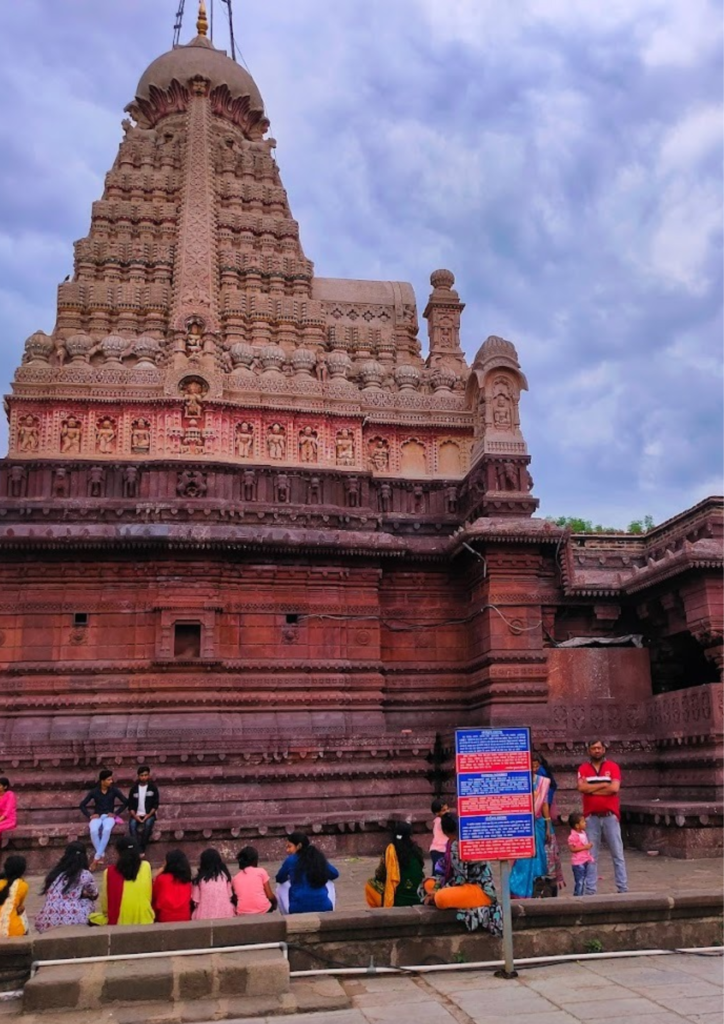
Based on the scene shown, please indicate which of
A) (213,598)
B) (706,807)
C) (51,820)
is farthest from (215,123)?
(706,807)

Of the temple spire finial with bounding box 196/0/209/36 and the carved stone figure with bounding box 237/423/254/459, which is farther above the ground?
the temple spire finial with bounding box 196/0/209/36

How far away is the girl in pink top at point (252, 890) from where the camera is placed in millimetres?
8445

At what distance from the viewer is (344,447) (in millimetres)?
20688

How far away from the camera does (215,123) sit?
2548 cm

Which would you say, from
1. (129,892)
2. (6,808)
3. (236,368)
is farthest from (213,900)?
(236,368)

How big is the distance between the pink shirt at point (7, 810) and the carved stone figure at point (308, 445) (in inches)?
392

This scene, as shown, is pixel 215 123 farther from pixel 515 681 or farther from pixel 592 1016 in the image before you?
pixel 592 1016

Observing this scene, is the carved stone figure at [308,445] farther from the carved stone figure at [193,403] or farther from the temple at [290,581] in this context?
the carved stone figure at [193,403]

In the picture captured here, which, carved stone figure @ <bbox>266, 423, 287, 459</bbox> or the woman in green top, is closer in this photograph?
the woman in green top

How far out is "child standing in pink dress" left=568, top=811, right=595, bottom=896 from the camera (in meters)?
9.80

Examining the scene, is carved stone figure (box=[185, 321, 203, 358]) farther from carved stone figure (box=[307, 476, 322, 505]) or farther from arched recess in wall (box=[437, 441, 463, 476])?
arched recess in wall (box=[437, 441, 463, 476])

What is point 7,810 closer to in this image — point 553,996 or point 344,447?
point 553,996

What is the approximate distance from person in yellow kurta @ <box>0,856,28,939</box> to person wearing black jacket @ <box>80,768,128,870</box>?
508cm

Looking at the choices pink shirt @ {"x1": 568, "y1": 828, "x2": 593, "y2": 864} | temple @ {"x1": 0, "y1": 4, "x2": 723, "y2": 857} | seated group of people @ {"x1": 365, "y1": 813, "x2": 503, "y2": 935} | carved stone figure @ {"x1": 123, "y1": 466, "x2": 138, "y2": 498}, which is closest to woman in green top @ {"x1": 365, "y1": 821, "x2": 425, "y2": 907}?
seated group of people @ {"x1": 365, "y1": 813, "x2": 503, "y2": 935}
